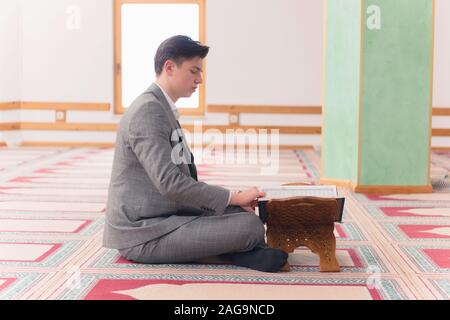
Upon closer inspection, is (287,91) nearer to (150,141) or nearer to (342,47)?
(342,47)

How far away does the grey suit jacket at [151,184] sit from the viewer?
285 centimetres

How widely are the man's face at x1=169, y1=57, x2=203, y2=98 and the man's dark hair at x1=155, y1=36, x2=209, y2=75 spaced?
21 mm

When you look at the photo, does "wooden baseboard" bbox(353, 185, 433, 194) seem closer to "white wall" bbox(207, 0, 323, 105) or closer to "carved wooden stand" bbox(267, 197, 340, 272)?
"carved wooden stand" bbox(267, 197, 340, 272)

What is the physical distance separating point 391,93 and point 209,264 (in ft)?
9.22

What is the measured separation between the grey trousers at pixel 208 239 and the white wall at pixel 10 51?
6.38 metres

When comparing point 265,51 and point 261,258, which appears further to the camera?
point 265,51

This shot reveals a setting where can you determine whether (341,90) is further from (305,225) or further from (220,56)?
(220,56)

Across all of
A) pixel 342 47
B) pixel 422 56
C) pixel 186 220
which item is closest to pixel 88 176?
pixel 342 47

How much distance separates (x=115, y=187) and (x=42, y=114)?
637 centimetres

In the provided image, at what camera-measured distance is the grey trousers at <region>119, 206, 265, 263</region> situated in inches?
114

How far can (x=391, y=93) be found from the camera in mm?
5316

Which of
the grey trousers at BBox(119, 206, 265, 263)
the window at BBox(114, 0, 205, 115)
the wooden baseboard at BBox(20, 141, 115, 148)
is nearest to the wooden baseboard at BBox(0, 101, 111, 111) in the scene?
the window at BBox(114, 0, 205, 115)

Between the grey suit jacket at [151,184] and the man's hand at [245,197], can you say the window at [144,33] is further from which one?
the man's hand at [245,197]

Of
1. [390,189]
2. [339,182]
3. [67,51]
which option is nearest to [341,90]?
[339,182]
